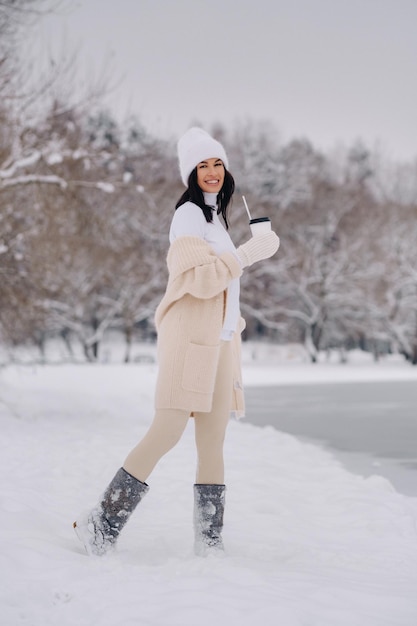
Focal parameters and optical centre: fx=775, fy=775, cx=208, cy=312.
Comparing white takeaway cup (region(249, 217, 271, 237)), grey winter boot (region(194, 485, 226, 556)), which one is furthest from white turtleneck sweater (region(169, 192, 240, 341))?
grey winter boot (region(194, 485, 226, 556))

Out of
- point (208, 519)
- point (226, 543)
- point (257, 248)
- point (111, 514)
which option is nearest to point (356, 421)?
point (226, 543)

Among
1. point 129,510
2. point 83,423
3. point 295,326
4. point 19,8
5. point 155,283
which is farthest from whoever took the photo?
point 295,326

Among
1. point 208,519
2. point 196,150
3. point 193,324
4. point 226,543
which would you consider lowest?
point 226,543

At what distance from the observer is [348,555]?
3.35m

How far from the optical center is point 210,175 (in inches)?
128

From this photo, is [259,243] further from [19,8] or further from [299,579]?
[19,8]

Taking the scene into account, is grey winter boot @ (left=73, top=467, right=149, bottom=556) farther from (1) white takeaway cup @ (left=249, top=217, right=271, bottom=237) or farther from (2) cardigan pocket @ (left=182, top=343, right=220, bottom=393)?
(1) white takeaway cup @ (left=249, top=217, right=271, bottom=237)

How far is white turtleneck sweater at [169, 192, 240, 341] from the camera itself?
10.3 feet

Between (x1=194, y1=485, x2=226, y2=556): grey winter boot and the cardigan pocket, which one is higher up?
the cardigan pocket

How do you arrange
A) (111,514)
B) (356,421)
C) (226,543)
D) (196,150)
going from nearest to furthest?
(111,514) < (196,150) < (226,543) < (356,421)

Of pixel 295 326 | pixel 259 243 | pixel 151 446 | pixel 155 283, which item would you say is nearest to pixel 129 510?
pixel 151 446

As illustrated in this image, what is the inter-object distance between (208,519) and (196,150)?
59.4 inches

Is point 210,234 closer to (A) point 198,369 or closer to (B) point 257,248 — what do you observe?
(B) point 257,248

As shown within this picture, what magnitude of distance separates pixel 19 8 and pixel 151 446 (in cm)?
522
